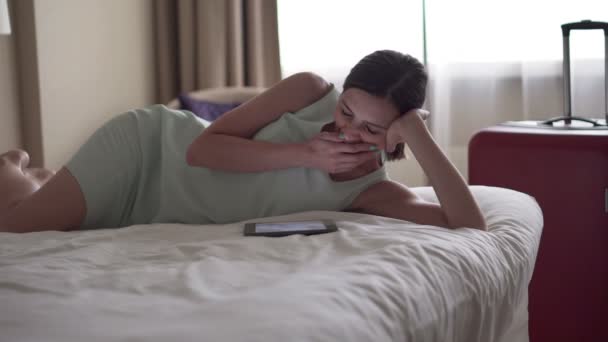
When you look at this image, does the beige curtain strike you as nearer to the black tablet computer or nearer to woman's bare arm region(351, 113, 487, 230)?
woman's bare arm region(351, 113, 487, 230)

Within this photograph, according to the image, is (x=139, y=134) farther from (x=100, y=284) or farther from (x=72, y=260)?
(x=100, y=284)

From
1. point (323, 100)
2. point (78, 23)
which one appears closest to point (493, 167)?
point (323, 100)

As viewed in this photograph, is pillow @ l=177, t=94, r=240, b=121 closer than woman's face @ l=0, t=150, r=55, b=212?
No

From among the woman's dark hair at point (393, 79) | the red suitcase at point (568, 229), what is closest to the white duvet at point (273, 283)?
the woman's dark hair at point (393, 79)

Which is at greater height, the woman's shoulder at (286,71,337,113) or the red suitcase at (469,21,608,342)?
the woman's shoulder at (286,71,337,113)

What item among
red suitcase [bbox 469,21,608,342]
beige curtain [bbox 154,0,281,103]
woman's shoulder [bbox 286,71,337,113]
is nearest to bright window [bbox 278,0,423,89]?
beige curtain [bbox 154,0,281,103]

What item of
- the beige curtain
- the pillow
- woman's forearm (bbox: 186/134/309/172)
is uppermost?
the beige curtain

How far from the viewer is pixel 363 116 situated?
147 cm

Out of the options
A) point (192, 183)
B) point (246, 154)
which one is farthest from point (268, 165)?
point (192, 183)

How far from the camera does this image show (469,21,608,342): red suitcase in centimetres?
196

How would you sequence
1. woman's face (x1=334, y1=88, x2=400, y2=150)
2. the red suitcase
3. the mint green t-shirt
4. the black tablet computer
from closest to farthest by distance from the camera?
the black tablet computer < woman's face (x1=334, y1=88, x2=400, y2=150) < the mint green t-shirt < the red suitcase

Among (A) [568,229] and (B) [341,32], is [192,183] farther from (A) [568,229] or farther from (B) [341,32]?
(B) [341,32]

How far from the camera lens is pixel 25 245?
124cm

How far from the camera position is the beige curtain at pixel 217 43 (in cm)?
324
